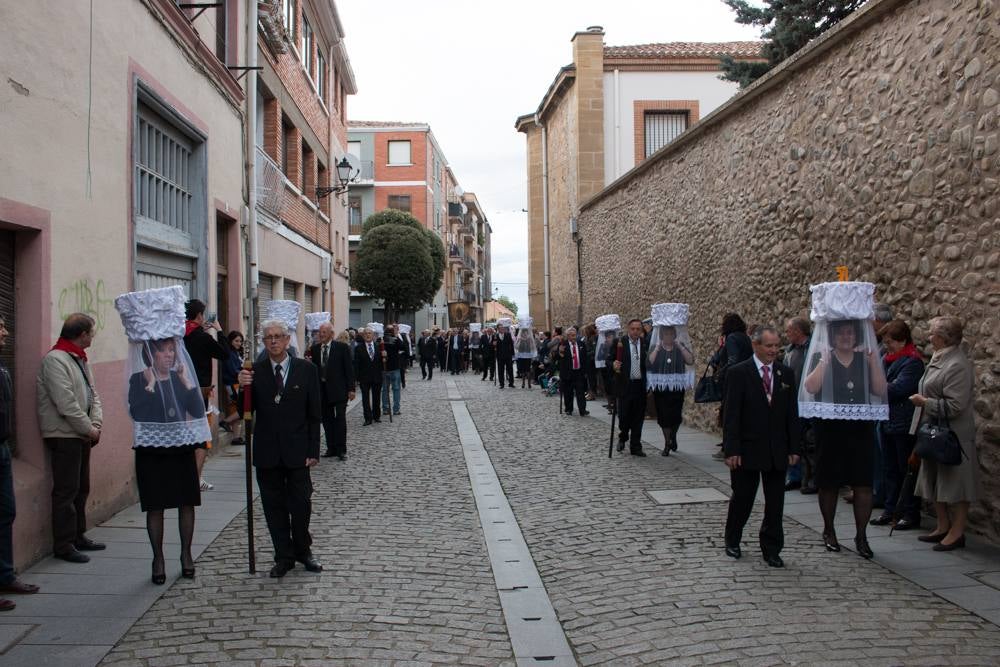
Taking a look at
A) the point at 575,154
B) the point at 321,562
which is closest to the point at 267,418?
the point at 321,562

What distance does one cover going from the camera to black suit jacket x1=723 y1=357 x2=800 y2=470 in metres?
6.08

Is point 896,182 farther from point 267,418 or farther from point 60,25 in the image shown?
point 60,25

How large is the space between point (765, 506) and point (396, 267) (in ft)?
125

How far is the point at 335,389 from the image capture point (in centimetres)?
1119

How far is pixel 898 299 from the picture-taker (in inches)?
309

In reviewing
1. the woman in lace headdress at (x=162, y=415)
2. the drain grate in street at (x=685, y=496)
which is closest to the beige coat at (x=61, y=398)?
the woman in lace headdress at (x=162, y=415)

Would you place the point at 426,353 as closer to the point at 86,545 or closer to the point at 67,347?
the point at 86,545

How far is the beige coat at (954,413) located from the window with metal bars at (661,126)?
2340 centimetres

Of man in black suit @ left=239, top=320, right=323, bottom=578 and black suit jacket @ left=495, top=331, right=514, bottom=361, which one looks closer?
man in black suit @ left=239, top=320, right=323, bottom=578

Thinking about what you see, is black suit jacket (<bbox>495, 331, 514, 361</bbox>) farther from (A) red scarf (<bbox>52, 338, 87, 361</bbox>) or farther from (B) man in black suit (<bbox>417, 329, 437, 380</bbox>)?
(A) red scarf (<bbox>52, 338, 87, 361</bbox>)

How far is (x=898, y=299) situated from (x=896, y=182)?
1020mm

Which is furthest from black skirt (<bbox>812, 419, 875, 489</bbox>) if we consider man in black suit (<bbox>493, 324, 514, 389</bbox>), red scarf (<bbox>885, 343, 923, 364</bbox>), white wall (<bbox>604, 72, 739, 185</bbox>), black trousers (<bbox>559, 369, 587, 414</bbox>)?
white wall (<bbox>604, 72, 739, 185</bbox>)

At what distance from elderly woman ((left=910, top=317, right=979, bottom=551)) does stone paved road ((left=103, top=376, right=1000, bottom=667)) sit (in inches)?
32.2

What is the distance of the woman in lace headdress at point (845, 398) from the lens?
6.21 m
